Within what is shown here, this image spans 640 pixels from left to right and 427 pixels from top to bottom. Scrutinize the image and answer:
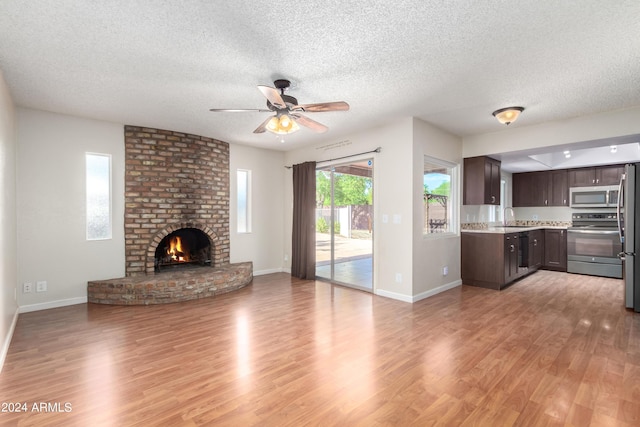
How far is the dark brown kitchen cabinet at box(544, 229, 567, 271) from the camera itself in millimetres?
6539

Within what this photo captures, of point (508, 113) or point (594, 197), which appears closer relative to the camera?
point (508, 113)

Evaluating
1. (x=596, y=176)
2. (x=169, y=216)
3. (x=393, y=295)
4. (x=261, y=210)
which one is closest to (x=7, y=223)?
(x=169, y=216)

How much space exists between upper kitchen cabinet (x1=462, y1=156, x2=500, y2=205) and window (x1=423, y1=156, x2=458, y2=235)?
9.7 inches

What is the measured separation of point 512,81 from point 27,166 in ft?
19.2

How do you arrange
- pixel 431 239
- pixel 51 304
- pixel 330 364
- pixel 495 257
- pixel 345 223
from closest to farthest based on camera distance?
pixel 330 364
pixel 51 304
pixel 431 239
pixel 495 257
pixel 345 223

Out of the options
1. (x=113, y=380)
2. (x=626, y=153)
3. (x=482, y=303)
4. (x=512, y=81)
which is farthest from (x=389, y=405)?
(x=626, y=153)

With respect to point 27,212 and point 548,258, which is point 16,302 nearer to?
point 27,212

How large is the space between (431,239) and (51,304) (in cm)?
543

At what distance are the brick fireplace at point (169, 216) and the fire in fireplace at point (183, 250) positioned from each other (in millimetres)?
24

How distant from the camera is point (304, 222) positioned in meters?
5.98

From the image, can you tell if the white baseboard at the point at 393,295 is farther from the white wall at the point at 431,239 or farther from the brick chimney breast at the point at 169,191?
the brick chimney breast at the point at 169,191

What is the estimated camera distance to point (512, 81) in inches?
125

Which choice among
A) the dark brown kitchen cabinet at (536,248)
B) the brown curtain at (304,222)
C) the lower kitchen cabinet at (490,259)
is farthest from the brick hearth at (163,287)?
the dark brown kitchen cabinet at (536,248)

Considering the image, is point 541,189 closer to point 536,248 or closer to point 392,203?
point 536,248
